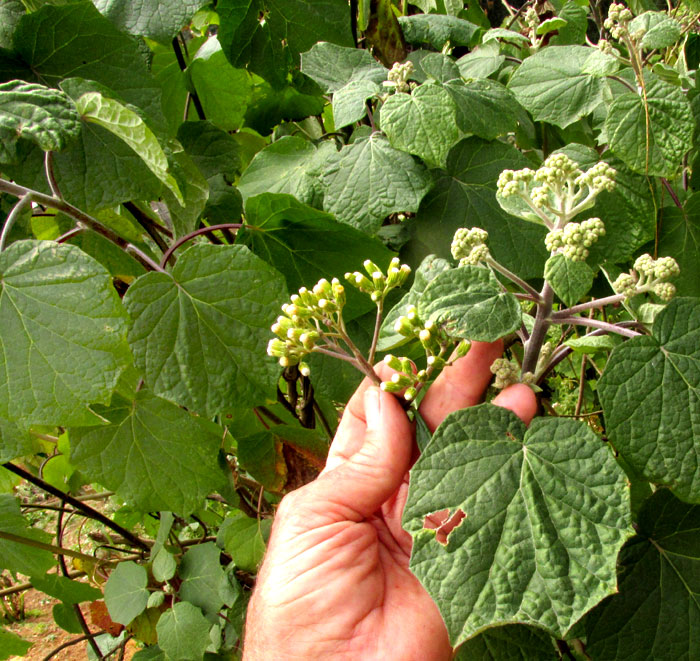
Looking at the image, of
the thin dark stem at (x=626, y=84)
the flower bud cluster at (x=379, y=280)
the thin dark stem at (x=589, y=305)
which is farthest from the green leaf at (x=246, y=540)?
the thin dark stem at (x=626, y=84)

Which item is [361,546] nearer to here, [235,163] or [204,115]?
[235,163]

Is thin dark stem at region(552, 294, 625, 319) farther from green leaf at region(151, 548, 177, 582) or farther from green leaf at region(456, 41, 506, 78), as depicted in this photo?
green leaf at region(151, 548, 177, 582)

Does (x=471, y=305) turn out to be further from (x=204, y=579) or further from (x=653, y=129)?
(x=204, y=579)

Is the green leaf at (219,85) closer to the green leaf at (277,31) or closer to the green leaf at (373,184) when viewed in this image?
the green leaf at (277,31)

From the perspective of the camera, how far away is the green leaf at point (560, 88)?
4.07ft

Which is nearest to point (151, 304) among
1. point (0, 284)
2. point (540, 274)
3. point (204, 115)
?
point (0, 284)

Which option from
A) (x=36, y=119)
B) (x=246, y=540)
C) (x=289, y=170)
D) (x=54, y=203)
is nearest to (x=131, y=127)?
(x=36, y=119)

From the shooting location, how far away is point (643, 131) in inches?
42.8

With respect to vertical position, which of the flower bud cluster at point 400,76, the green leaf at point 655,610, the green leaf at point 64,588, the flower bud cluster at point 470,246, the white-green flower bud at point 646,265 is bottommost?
the green leaf at point 64,588

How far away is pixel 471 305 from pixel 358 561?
1.56ft

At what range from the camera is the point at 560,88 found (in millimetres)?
1251

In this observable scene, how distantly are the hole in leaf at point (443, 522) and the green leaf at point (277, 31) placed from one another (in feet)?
3.80

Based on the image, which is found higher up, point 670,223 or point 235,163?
point 235,163

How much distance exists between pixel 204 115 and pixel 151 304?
3.06 ft
